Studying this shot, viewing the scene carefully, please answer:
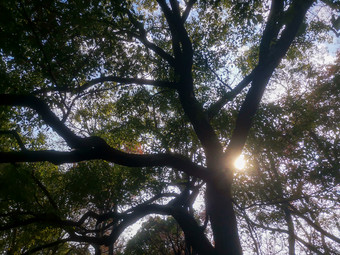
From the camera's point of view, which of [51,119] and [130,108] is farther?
[130,108]

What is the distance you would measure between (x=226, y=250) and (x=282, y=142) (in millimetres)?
4803

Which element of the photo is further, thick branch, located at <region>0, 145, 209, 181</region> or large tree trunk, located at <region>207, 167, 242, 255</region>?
large tree trunk, located at <region>207, 167, 242, 255</region>

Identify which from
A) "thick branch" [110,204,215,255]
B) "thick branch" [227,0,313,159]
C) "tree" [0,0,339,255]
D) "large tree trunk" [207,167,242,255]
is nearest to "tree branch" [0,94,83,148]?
"tree" [0,0,339,255]

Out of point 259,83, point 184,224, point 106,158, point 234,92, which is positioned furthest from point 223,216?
point 234,92

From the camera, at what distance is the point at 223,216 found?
14.9 ft

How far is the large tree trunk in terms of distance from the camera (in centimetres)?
425

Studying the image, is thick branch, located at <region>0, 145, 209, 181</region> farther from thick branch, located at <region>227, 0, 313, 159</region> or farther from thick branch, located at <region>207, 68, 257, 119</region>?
thick branch, located at <region>207, 68, 257, 119</region>

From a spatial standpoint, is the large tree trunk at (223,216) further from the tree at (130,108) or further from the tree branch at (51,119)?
the tree branch at (51,119)

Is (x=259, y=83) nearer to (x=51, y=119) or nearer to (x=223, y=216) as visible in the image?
(x=223, y=216)

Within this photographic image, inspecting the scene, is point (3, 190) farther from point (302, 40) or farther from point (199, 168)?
point (302, 40)

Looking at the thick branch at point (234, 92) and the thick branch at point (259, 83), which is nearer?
the thick branch at point (259, 83)

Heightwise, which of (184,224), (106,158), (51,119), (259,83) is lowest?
(184,224)

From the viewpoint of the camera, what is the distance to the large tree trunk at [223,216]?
4250 millimetres

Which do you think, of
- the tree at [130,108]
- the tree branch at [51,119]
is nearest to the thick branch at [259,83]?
the tree at [130,108]
